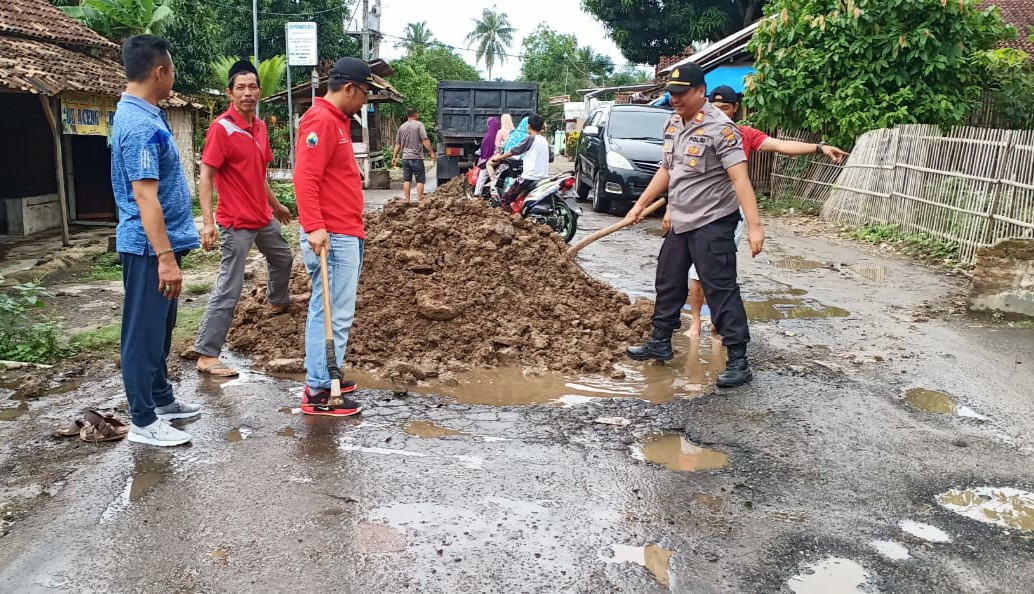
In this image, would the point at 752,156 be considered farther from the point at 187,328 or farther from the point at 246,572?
the point at 246,572

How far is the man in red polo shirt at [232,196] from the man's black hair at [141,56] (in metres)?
1.19

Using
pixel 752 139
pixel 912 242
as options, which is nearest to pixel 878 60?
pixel 912 242

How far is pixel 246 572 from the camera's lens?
2895mm

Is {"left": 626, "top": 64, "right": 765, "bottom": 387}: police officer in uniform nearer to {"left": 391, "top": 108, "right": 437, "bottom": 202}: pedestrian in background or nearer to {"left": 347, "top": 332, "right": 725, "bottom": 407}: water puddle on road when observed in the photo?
{"left": 347, "top": 332, "right": 725, "bottom": 407}: water puddle on road

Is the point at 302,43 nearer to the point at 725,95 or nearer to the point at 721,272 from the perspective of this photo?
the point at 725,95

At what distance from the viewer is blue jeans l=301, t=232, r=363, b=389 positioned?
4.36 m

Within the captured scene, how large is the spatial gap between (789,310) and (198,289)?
5562 millimetres

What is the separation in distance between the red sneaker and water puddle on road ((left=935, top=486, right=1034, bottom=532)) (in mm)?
2891

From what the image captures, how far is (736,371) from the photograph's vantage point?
5.07 m

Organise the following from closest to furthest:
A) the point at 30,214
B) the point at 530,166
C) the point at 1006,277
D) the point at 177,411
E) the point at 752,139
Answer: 1. the point at 177,411
2. the point at 752,139
3. the point at 1006,277
4. the point at 530,166
5. the point at 30,214

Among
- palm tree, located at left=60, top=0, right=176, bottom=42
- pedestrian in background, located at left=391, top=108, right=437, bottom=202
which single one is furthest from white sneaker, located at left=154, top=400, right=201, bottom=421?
palm tree, located at left=60, top=0, right=176, bottom=42

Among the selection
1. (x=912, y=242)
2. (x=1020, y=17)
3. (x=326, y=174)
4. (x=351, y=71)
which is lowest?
(x=912, y=242)

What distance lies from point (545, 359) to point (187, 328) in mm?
2930


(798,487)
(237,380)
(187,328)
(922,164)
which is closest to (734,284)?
(798,487)
